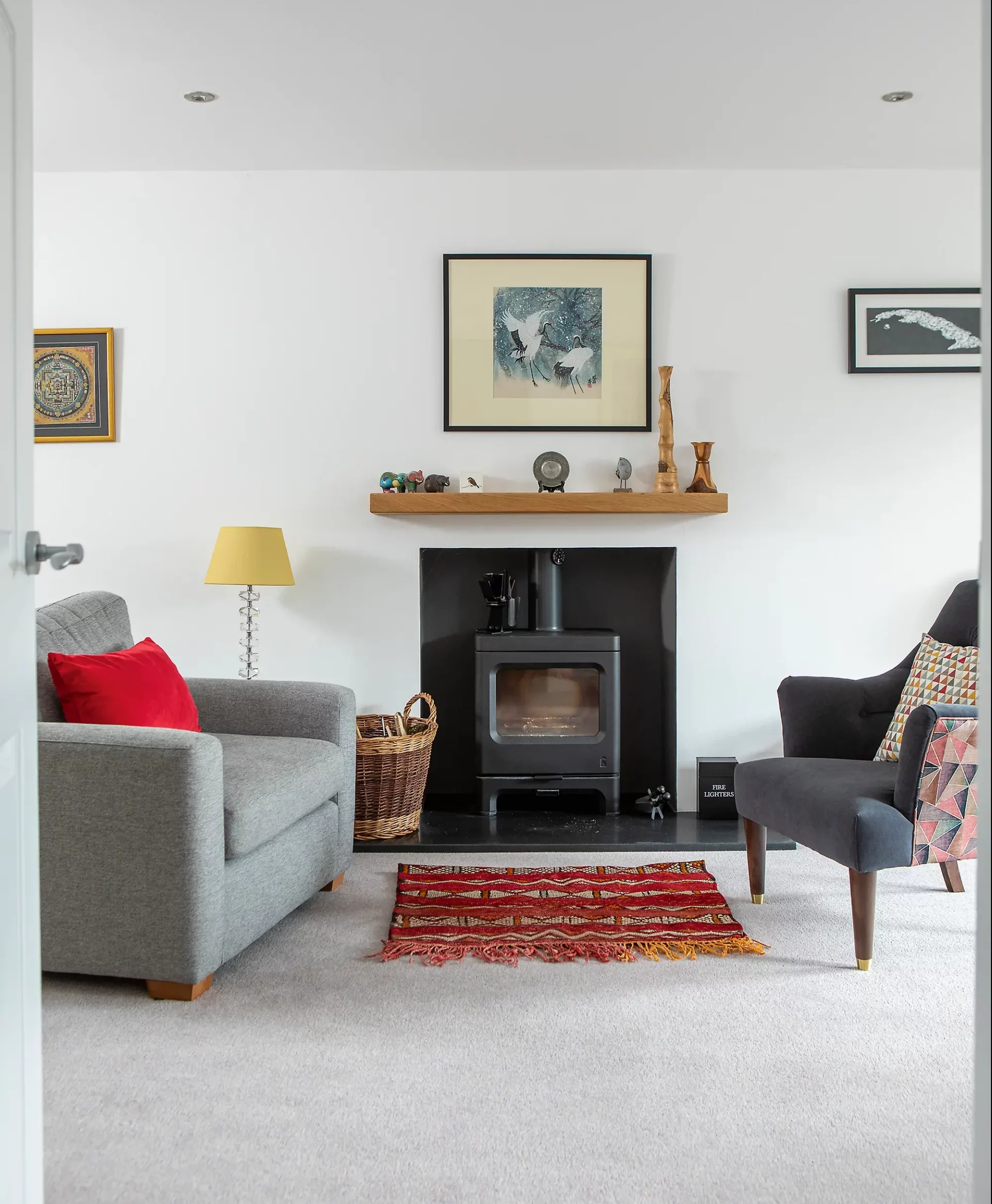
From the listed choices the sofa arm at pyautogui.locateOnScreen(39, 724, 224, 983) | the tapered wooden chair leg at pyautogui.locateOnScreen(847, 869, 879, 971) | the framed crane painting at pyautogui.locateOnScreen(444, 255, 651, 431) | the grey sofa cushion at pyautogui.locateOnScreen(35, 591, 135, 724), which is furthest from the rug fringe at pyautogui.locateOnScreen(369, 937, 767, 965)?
the framed crane painting at pyautogui.locateOnScreen(444, 255, 651, 431)

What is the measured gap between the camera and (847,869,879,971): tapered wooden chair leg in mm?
2574

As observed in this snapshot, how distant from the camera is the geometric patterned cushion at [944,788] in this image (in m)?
2.58

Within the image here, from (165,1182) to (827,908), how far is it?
2030 mm

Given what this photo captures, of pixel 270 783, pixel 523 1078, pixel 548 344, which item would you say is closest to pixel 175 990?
pixel 270 783

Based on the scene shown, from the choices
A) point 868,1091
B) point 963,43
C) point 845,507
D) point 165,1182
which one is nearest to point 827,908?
point 868,1091

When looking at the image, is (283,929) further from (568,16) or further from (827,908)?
(568,16)

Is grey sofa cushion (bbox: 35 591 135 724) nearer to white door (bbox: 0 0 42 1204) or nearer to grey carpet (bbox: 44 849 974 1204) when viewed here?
grey carpet (bbox: 44 849 974 1204)

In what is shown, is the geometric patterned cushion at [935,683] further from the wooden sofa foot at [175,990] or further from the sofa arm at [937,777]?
the wooden sofa foot at [175,990]

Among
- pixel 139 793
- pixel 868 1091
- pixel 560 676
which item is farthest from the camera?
pixel 560 676

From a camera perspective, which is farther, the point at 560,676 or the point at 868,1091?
the point at 560,676

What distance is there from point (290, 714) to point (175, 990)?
1.01 metres

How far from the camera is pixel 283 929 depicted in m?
A: 2.90

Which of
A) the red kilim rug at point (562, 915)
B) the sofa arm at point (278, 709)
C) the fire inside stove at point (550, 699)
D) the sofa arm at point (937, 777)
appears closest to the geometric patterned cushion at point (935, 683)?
the sofa arm at point (937, 777)

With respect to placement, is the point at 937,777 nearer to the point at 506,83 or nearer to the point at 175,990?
the point at 175,990
